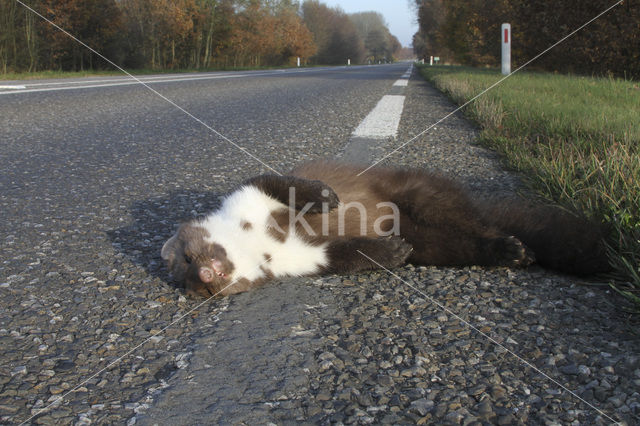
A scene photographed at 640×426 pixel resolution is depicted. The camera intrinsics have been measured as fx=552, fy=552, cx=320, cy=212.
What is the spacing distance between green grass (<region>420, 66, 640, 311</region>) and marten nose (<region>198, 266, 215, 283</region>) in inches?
60.6

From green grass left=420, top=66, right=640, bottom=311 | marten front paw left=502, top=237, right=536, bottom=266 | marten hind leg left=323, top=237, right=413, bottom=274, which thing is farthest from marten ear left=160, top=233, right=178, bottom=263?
green grass left=420, top=66, right=640, bottom=311

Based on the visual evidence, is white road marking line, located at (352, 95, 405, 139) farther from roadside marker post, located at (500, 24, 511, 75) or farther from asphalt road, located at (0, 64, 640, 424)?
roadside marker post, located at (500, 24, 511, 75)

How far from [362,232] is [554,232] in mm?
942

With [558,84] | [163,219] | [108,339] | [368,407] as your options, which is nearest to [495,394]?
[368,407]

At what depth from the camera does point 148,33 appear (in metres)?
36.6

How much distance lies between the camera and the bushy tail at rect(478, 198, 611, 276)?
2.27 m

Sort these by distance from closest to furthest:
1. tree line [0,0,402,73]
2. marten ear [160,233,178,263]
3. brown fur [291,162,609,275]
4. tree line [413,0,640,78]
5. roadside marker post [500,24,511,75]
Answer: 1. brown fur [291,162,609,275]
2. marten ear [160,233,178,263]
3. tree line [413,0,640,78]
4. roadside marker post [500,24,511,75]
5. tree line [0,0,402,73]

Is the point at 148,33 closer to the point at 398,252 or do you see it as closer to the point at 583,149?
the point at 583,149

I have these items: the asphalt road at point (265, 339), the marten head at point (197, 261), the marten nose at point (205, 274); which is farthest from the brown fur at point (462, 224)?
the marten nose at point (205, 274)

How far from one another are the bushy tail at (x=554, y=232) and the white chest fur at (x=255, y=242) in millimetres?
935

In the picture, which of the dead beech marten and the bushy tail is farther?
the dead beech marten

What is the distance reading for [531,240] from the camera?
2578 mm

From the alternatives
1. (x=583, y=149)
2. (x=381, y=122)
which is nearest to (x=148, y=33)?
(x=381, y=122)

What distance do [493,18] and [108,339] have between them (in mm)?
21472
